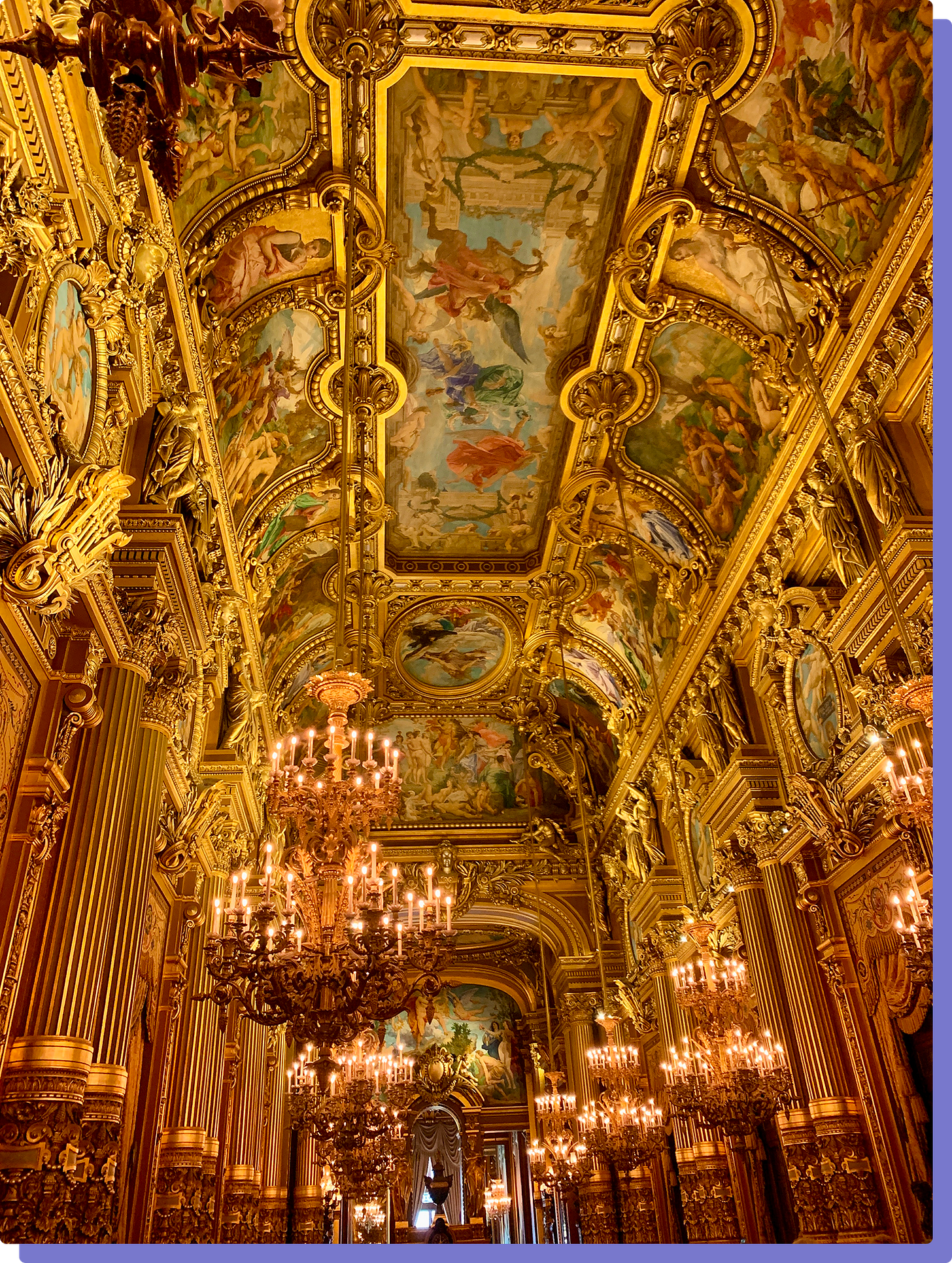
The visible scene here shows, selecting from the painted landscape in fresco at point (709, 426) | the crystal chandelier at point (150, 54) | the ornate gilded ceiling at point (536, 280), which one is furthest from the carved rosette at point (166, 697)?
the painted landscape in fresco at point (709, 426)

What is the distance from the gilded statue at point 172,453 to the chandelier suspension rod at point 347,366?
1.36 meters

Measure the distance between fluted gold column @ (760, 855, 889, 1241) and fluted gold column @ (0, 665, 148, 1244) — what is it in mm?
6936

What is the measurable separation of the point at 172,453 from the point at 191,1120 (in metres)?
6.78

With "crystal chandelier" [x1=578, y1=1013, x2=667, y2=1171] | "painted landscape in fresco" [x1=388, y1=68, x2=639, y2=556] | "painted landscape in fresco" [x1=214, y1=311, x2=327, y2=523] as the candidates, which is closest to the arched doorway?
"crystal chandelier" [x1=578, y1=1013, x2=667, y2=1171]

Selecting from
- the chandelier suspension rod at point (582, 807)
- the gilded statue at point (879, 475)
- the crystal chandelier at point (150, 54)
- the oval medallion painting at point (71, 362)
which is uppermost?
the chandelier suspension rod at point (582, 807)

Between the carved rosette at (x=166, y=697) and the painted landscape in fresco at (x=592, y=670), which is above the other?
the painted landscape in fresco at (x=592, y=670)

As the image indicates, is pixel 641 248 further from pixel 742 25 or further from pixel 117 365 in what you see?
pixel 117 365

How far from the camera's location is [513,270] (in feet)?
35.8

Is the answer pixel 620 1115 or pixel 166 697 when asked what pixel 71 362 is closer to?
pixel 166 697

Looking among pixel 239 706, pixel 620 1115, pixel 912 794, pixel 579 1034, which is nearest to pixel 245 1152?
pixel 620 1115

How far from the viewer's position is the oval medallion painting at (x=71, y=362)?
568cm

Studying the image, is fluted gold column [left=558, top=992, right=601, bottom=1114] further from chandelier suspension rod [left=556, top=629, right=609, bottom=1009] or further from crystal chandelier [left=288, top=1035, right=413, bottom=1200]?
crystal chandelier [left=288, top=1035, right=413, bottom=1200]

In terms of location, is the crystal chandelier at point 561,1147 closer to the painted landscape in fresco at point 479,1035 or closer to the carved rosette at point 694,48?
the painted landscape in fresco at point 479,1035

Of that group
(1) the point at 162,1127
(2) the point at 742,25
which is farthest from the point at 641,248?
(1) the point at 162,1127
